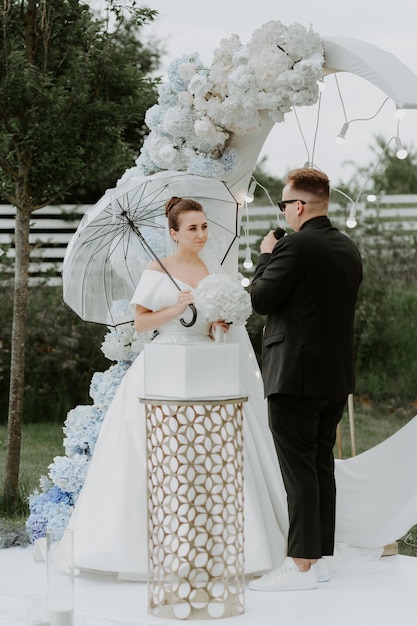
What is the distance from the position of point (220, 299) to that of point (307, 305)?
36 centimetres

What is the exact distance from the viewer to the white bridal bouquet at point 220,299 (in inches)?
155

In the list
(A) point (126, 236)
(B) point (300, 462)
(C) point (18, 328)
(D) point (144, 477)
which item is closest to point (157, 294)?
(A) point (126, 236)

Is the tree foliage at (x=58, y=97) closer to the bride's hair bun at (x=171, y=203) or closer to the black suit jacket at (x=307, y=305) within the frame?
the bride's hair bun at (x=171, y=203)

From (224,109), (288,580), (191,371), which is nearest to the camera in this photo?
(191,371)

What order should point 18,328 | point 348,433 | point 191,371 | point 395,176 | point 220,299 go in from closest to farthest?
point 191,371 < point 220,299 < point 18,328 < point 348,433 < point 395,176

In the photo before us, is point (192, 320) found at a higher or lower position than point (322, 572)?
higher

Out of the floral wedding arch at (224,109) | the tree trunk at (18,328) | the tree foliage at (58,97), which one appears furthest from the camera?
the tree trunk at (18,328)

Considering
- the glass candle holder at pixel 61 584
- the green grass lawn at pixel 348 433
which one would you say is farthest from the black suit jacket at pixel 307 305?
the green grass lawn at pixel 348 433

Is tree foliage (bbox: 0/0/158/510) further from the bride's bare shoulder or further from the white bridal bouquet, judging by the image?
the white bridal bouquet

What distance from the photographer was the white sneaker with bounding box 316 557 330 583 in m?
4.30

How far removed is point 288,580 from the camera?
418 centimetres

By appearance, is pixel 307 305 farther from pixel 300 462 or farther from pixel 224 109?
pixel 224 109

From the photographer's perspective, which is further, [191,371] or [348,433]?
[348,433]

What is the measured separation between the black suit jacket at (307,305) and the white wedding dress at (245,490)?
0.34 m
